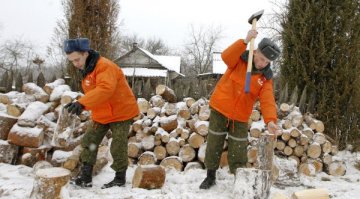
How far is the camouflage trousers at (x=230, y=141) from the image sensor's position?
3.54 metres

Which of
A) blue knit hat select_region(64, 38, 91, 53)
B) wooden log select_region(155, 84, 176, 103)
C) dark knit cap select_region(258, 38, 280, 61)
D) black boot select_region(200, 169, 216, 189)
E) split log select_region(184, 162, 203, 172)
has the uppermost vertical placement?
dark knit cap select_region(258, 38, 280, 61)

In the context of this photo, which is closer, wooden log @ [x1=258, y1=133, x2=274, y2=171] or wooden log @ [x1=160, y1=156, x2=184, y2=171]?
wooden log @ [x1=258, y1=133, x2=274, y2=171]

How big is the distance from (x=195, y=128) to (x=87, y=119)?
1513 mm

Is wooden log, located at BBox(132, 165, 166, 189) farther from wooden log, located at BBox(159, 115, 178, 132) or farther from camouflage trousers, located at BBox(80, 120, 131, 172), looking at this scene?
wooden log, located at BBox(159, 115, 178, 132)

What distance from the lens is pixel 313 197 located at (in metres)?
2.90

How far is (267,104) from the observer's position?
3.30 metres

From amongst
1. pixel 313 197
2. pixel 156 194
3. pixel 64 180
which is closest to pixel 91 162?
pixel 64 180

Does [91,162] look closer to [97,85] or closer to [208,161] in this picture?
[97,85]

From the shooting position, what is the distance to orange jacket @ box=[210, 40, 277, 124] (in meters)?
3.30

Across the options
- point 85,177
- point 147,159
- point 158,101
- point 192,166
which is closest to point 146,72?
point 158,101

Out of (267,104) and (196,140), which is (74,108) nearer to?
(267,104)

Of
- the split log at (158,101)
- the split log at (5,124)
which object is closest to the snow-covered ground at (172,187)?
the split log at (5,124)

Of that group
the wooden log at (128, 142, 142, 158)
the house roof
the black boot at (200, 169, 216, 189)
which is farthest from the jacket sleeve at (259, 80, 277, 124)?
the house roof

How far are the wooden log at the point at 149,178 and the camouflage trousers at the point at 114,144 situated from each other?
0.59 feet
